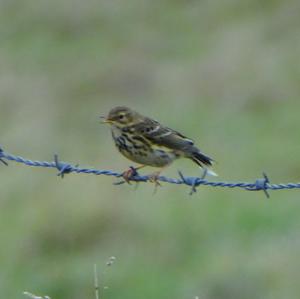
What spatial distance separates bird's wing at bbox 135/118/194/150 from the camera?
991cm

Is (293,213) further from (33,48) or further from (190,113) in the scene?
(33,48)

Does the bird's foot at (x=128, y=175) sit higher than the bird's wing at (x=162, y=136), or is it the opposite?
the bird's wing at (x=162, y=136)

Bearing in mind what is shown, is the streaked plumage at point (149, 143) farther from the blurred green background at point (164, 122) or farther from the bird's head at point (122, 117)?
the blurred green background at point (164, 122)

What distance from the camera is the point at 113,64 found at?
24672mm

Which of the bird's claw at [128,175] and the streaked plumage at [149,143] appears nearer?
the bird's claw at [128,175]

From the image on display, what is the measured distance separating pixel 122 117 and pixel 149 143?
0.78ft

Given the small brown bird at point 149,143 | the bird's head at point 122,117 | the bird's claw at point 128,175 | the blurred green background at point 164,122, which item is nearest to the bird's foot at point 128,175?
the bird's claw at point 128,175

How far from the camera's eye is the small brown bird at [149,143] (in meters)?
9.91

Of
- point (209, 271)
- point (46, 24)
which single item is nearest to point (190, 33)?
point (46, 24)

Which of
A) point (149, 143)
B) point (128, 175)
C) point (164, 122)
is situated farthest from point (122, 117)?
point (164, 122)

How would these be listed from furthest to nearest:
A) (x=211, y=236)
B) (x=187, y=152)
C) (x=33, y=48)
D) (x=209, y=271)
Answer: (x=33, y=48), (x=211, y=236), (x=209, y=271), (x=187, y=152)

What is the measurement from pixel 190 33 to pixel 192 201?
42.7 feet

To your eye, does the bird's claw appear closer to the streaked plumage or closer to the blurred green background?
the streaked plumage

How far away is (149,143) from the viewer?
10000 millimetres
